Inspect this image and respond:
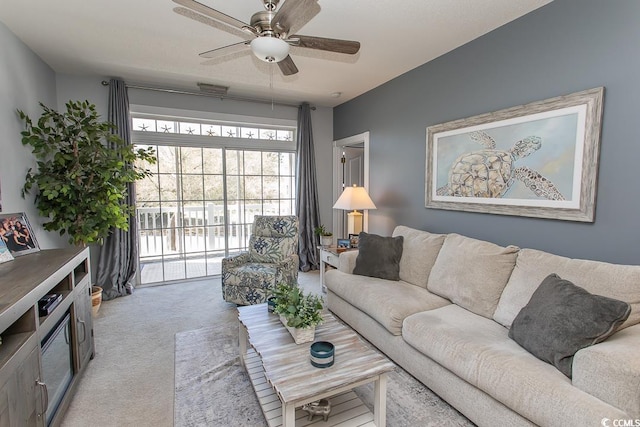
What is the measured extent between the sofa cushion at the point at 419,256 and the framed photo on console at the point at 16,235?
3067mm

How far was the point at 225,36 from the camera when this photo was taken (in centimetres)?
277

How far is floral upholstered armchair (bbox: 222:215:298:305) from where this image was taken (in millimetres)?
3314

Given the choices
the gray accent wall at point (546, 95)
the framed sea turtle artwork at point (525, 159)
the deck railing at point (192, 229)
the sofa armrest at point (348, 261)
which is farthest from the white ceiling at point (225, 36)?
the sofa armrest at point (348, 261)

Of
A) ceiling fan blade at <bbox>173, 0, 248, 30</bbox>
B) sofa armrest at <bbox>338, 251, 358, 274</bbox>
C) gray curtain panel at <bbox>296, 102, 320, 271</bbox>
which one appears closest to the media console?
ceiling fan blade at <bbox>173, 0, 248, 30</bbox>

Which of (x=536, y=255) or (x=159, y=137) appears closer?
(x=536, y=255)

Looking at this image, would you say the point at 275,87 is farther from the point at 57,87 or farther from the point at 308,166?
the point at 57,87

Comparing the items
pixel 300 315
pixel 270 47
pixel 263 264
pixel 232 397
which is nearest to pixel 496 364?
pixel 300 315

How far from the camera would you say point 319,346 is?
1661 mm

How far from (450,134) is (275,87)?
2377 millimetres

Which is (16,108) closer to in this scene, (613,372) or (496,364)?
(496,364)

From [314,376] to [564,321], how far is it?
1.28m

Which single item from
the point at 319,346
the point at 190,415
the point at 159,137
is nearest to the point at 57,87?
the point at 159,137

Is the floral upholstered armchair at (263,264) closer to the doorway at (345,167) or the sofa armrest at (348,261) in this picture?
the sofa armrest at (348,261)

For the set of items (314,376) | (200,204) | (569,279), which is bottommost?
(314,376)
